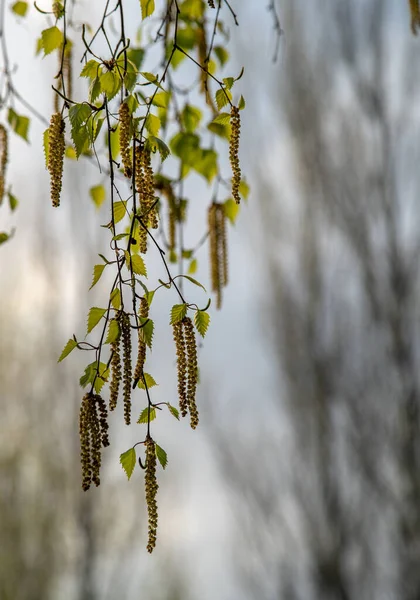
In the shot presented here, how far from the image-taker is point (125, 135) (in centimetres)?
79

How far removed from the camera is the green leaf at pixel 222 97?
0.88m

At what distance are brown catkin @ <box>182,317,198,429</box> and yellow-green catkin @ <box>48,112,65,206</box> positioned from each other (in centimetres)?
18

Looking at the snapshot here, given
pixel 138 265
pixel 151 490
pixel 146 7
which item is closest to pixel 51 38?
pixel 146 7

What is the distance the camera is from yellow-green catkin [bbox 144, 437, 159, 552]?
2.45 feet

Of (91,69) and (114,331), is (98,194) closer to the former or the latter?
(91,69)

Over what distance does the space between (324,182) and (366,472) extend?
1.81 m

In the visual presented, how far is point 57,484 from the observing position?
6297mm

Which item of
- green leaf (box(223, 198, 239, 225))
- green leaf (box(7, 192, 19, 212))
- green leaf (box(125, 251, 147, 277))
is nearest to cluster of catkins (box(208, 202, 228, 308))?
green leaf (box(223, 198, 239, 225))

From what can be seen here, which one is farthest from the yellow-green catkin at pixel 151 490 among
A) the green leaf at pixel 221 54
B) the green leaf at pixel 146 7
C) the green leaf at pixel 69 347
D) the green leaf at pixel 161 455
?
the green leaf at pixel 221 54

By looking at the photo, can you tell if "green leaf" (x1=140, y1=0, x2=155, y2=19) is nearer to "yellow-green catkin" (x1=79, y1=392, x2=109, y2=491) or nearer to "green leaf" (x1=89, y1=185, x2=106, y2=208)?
"yellow-green catkin" (x1=79, y1=392, x2=109, y2=491)

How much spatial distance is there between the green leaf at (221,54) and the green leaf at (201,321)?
2.58ft

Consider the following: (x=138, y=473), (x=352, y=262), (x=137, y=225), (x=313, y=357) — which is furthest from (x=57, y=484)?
(x=137, y=225)

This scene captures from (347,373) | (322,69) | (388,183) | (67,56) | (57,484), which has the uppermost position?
(322,69)

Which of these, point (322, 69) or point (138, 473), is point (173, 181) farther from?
point (138, 473)
